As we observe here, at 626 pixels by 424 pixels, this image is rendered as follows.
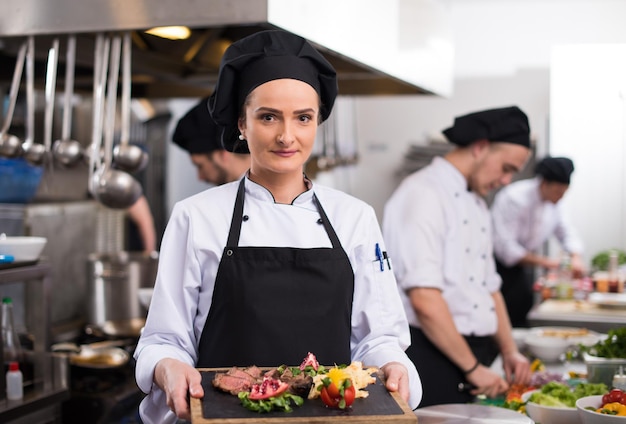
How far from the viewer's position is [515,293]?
235 inches

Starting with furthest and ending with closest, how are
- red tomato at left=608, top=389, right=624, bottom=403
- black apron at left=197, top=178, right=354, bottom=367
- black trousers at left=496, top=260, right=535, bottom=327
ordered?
1. black trousers at left=496, top=260, right=535, bottom=327
2. red tomato at left=608, top=389, right=624, bottom=403
3. black apron at left=197, top=178, right=354, bottom=367

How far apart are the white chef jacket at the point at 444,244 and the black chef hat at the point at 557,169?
262 centimetres

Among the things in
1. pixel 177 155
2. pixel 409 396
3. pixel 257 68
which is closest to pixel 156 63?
pixel 257 68

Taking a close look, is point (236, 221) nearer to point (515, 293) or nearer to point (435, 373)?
point (435, 373)

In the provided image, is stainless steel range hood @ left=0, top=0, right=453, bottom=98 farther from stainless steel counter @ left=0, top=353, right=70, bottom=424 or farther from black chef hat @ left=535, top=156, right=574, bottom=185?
black chef hat @ left=535, top=156, right=574, bottom=185

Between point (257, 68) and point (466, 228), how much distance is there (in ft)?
4.66

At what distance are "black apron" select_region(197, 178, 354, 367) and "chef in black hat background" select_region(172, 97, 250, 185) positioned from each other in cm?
160

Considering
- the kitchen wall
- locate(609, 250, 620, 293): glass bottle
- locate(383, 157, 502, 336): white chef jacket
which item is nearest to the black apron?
locate(383, 157, 502, 336): white chef jacket

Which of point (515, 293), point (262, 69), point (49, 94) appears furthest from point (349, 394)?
point (515, 293)

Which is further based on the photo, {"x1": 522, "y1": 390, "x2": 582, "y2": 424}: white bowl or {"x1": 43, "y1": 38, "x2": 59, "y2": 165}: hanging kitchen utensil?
{"x1": 43, "y1": 38, "x2": 59, "y2": 165}: hanging kitchen utensil

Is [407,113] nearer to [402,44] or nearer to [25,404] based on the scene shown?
[402,44]

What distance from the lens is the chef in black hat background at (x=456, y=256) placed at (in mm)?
2736

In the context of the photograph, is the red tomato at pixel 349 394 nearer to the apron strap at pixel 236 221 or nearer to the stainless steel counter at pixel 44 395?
the apron strap at pixel 236 221

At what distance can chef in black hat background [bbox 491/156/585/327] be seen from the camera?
5828 mm
